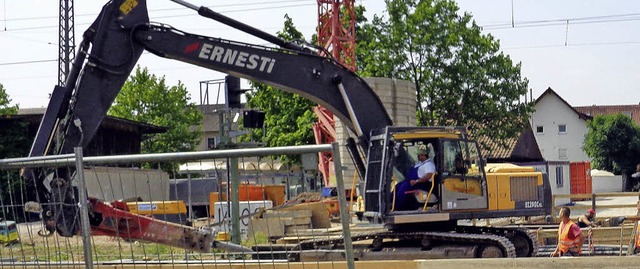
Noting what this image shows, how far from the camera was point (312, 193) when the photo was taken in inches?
352

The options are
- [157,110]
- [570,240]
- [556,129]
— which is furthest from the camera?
[556,129]

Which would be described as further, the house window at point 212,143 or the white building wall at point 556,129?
the white building wall at point 556,129

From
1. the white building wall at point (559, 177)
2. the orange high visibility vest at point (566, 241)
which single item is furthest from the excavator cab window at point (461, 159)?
the white building wall at point (559, 177)

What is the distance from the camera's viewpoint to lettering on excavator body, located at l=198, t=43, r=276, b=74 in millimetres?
15906

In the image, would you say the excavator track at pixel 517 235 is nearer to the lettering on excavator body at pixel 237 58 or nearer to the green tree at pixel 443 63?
the lettering on excavator body at pixel 237 58

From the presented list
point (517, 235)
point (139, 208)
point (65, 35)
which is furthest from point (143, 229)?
point (65, 35)

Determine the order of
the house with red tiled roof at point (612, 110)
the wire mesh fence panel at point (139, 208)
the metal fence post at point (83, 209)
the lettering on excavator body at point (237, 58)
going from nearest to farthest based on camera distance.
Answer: the metal fence post at point (83, 209) < the wire mesh fence panel at point (139, 208) < the lettering on excavator body at point (237, 58) < the house with red tiled roof at point (612, 110)

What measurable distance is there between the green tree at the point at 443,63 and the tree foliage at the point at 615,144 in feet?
91.9

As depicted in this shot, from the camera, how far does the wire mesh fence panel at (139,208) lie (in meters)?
8.06

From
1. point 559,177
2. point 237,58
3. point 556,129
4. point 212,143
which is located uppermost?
point 237,58

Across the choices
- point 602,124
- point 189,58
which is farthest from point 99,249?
point 602,124

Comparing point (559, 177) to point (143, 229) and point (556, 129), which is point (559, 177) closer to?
point (556, 129)

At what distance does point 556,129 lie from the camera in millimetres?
83250

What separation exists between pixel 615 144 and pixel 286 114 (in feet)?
113
